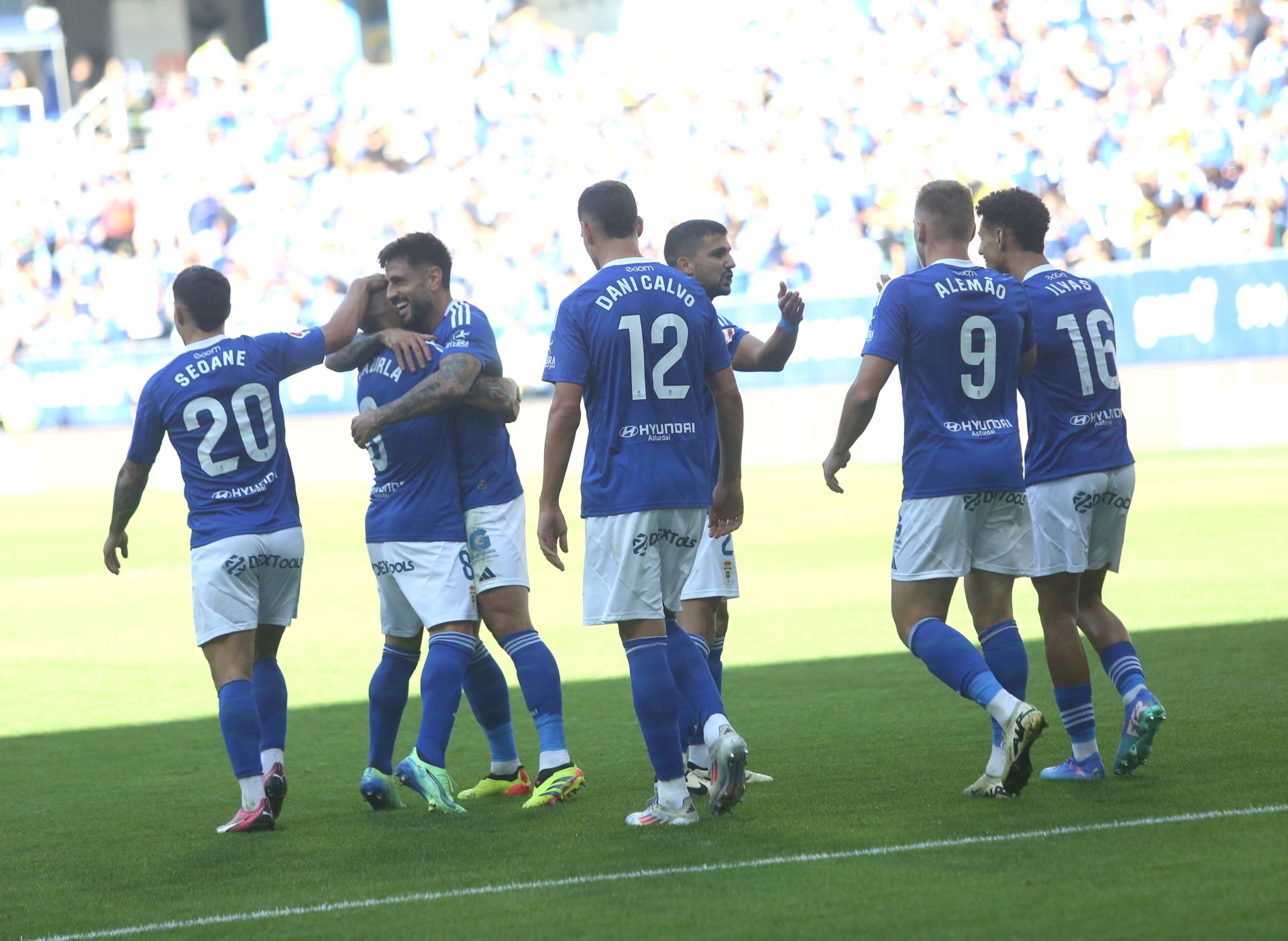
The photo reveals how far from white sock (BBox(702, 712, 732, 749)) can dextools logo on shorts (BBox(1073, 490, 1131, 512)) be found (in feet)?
5.15

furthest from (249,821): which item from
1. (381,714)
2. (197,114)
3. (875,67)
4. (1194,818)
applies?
(197,114)

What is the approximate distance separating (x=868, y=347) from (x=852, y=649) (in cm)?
410

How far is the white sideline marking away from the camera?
14.8 feet

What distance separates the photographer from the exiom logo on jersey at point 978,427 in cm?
567

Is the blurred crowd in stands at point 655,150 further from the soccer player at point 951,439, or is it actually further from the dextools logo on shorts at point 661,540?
the dextools logo on shorts at point 661,540

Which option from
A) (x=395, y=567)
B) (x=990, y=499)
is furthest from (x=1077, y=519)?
(x=395, y=567)

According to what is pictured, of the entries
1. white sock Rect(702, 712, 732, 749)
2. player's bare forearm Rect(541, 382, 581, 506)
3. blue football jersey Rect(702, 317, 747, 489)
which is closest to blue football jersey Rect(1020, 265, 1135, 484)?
blue football jersey Rect(702, 317, 747, 489)

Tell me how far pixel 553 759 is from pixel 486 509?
928 millimetres

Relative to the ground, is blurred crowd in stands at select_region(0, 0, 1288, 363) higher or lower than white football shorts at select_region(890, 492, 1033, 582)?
higher

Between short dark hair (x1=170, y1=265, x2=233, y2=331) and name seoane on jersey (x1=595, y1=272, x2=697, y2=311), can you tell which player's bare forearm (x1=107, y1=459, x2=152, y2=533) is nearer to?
short dark hair (x1=170, y1=265, x2=233, y2=331)

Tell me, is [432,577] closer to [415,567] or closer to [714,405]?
[415,567]

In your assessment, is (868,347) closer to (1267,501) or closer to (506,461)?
(506,461)

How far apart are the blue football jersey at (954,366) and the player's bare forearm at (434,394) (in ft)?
4.62

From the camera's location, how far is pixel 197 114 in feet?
108
